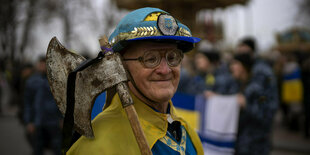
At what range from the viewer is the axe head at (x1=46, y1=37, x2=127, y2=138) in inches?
58.4

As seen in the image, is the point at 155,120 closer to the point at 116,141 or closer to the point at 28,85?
the point at 116,141

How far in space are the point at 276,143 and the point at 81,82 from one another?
25.1ft

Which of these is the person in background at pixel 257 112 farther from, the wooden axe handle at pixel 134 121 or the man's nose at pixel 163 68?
the wooden axe handle at pixel 134 121

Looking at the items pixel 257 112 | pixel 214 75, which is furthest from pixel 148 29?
pixel 214 75

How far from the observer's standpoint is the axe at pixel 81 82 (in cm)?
147

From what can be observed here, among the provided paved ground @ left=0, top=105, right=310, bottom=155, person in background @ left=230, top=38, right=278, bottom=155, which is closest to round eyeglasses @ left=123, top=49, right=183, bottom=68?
person in background @ left=230, top=38, right=278, bottom=155

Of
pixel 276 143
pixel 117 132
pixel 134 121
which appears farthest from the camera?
pixel 276 143

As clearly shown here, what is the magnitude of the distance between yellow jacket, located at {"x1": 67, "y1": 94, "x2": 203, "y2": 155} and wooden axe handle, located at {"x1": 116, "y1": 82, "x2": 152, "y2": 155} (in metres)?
0.13

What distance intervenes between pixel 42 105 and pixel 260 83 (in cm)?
363

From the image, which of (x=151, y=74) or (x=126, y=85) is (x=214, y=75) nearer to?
(x=151, y=74)

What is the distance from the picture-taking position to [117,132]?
5.10 ft

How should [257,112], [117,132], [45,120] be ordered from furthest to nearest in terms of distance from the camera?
[45,120], [257,112], [117,132]

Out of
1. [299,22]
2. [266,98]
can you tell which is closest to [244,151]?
[266,98]

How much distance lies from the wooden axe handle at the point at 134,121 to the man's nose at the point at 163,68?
0.26 m
